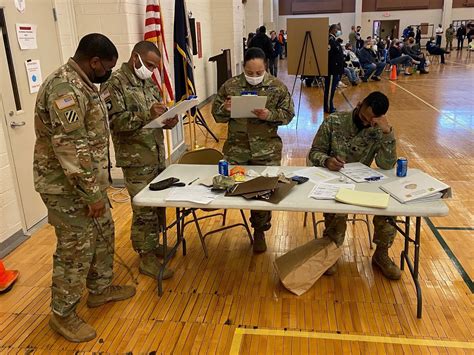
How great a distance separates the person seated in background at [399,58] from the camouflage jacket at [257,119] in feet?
39.8

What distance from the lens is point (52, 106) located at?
2.01m

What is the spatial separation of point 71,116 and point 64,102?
0.23 feet

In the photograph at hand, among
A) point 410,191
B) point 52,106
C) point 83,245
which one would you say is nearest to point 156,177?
point 83,245

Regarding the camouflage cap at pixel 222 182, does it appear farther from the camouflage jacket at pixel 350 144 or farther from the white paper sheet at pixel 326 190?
the camouflage jacket at pixel 350 144

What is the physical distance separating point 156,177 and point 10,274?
1.21 meters

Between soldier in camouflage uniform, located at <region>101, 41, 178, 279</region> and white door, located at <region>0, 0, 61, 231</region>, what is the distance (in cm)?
109

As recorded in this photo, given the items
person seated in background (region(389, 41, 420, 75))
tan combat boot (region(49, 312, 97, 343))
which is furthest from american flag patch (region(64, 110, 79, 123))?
person seated in background (region(389, 41, 420, 75))

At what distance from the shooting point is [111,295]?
273 cm

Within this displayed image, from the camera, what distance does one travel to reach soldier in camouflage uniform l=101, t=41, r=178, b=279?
2725 mm

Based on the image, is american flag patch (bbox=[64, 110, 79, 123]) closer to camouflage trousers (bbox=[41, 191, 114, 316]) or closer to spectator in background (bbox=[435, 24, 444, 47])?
camouflage trousers (bbox=[41, 191, 114, 316])

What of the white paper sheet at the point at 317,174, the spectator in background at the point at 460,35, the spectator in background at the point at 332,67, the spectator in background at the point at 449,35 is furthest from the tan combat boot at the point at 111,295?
the spectator in background at the point at 460,35

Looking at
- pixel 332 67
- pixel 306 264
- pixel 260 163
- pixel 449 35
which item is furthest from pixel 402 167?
pixel 449 35

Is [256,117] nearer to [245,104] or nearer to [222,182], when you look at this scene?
[245,104]

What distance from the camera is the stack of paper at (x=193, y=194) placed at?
8.07 feet
